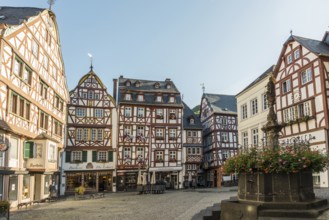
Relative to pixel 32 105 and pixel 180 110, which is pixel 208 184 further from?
pixel 32 105

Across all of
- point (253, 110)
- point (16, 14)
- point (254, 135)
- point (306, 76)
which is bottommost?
point (254, 135)

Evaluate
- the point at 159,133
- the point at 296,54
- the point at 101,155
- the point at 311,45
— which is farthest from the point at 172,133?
the point at 311,45

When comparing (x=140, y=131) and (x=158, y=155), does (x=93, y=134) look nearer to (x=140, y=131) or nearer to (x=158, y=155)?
(x=140, y=131)

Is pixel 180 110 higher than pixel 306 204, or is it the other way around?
pixel 180 110

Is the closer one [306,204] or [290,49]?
[306,204]

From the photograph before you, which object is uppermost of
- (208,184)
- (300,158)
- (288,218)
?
(300,158)

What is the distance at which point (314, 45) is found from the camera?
22.0m

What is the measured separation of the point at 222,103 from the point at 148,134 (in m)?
12.1

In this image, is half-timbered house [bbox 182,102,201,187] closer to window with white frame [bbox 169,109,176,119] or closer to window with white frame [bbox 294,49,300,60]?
window with white frame [bbox 169,109,176,119]

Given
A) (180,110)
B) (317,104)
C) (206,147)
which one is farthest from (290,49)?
(206,147)

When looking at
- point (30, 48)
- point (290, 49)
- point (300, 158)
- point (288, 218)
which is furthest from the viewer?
point (290, 49)

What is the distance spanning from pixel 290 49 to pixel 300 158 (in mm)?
17501

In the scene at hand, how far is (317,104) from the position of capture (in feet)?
65.0

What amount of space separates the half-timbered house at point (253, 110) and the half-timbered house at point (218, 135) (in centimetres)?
956
